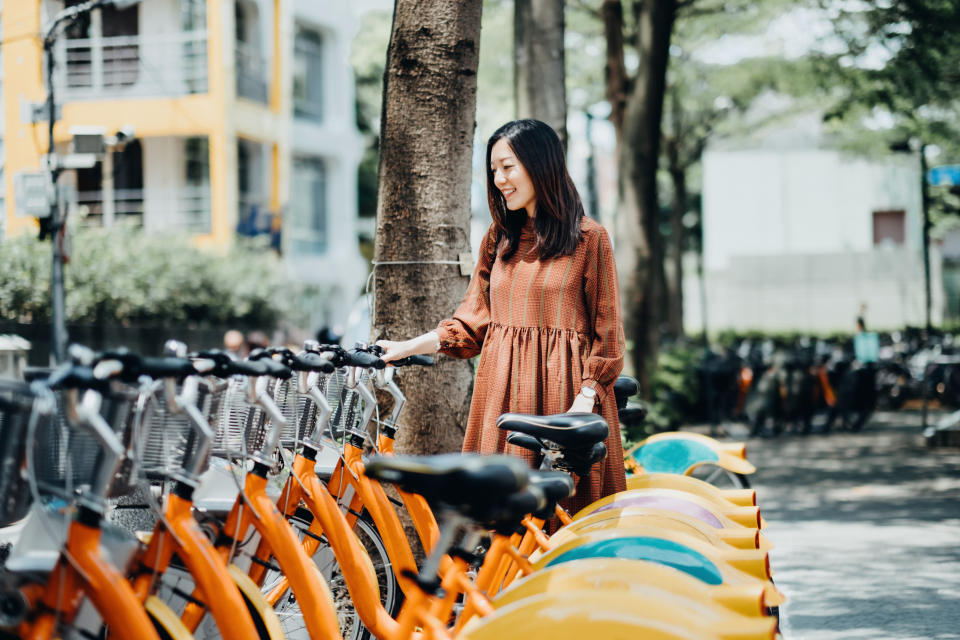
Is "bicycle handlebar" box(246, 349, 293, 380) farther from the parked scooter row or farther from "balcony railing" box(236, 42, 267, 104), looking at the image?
"balcony railing" box(236, 42, 267, 104)

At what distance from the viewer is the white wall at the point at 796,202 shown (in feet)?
121

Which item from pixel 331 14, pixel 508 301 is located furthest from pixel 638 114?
pixel 331 14

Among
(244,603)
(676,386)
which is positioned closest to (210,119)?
(676,386)

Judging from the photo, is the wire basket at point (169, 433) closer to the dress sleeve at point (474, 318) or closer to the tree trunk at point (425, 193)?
the dress sleeve at point (474, 318)

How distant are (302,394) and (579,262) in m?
1.06

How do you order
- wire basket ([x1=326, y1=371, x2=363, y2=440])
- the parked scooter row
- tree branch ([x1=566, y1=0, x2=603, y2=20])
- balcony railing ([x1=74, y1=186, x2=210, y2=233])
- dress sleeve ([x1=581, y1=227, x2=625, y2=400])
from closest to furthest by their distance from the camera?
dress sleeve ([x1=581, y1=227, x2=625, y2=400]), wire basket ([x1=326, y1=371, x2=363, y2=440]), tree branch ([x1=566, y1=0, x2=603, y2=20]), the parked scooter row, balcony railing ([x1=74, y1=186, x2=210, y2=233])

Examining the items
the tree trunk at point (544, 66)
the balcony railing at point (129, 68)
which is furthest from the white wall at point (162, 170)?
the tree trunk at point (544, 66)

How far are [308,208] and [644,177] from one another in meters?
20.4

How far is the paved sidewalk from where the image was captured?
5637mm

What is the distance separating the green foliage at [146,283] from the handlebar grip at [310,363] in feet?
36.5

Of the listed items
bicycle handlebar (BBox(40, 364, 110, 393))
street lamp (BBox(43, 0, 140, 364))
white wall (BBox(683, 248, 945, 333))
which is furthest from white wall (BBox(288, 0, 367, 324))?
bicycle handlebar (BBox(40, 364, 110, 393))

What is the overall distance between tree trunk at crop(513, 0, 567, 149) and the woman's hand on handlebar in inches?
204

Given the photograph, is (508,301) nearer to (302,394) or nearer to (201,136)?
(302,394)

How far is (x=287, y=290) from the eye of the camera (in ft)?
73.8
